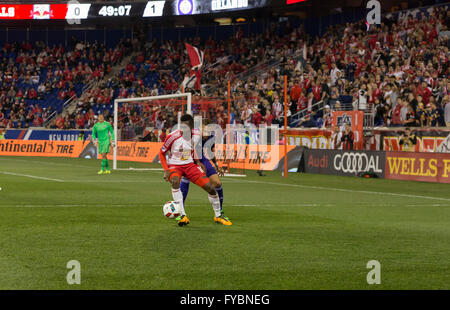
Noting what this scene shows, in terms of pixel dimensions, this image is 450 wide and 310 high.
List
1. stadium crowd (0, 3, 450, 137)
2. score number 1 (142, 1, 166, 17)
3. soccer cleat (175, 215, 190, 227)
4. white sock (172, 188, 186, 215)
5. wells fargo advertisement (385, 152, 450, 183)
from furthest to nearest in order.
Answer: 1. score number 1 (142, 1, 166, 17)
2. stadium crowd (0, 3, 450, 137)
3. wells fargo advertisement (385, 152, 450, 183)
4. white sock (172, 188, 186, 215)
5. soccer cleat (175, 215, 190, 227)

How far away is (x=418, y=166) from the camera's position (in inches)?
933

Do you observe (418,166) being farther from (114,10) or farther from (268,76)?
(114,10)

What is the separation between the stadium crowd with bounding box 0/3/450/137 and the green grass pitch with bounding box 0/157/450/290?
418 inches

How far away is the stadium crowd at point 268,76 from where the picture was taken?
95.8 feet

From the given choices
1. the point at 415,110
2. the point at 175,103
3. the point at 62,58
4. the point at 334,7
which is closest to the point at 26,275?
the point at 415,110

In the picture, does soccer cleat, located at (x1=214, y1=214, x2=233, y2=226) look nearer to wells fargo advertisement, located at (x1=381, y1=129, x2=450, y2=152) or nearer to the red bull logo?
wells fargo advertisement, located at (x1=381, y1=129, x2=450, y2=152)

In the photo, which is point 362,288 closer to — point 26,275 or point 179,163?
point 26,275

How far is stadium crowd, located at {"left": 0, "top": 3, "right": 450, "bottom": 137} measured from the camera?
95.8 ft

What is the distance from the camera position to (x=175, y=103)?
32.1m

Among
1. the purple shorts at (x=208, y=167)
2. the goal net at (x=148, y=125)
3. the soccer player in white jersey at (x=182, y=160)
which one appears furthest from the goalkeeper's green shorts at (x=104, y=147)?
the soccer player in white jersey at (x=182, y=160)

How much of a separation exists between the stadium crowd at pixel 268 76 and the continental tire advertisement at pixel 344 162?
241 centimetres

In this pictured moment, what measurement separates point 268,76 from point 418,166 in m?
15.8

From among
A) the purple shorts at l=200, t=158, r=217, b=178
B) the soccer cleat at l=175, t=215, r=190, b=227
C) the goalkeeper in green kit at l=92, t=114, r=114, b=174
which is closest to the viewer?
the soccer cleat at l=175, t=215, r=190, b=227

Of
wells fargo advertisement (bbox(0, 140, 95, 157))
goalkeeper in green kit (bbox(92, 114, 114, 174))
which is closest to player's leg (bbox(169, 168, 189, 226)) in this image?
goalkeeper in green kit (bbox(92, 114, 114, 174))
